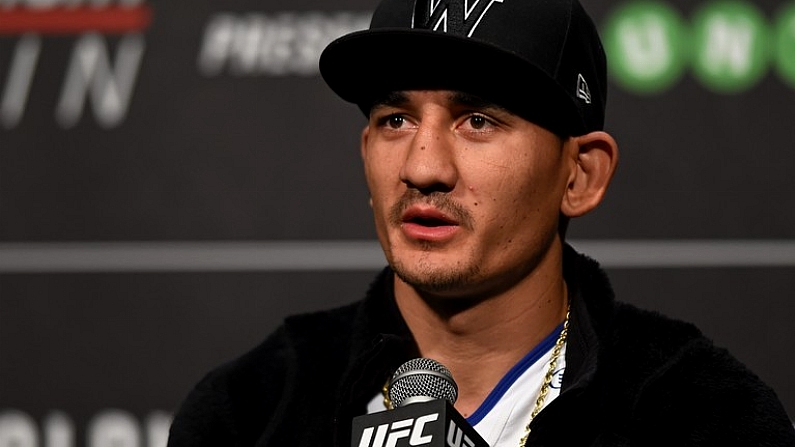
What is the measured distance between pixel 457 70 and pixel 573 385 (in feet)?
1.48

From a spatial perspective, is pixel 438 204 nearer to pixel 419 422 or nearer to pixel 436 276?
pixel 436 276

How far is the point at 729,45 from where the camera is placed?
309 cm

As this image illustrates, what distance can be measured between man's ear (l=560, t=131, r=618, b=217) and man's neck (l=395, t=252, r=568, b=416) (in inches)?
4.1

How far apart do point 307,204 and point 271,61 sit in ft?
1.21

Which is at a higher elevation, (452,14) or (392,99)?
(452,14)

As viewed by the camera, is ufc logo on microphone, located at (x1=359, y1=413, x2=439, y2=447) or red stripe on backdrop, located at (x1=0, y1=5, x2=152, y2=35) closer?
ufc logo on microphone, located at (x1=359, y1=413, x2=439, y2=447)

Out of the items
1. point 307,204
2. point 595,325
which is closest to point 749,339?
point 307,204

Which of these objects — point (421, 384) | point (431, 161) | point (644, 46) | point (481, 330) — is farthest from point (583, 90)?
point (644, 46)

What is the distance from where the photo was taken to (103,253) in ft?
10.4

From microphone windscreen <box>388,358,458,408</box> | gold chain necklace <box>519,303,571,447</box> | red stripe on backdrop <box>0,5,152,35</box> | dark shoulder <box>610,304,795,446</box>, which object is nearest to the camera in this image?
microphone windscreen <box>388,358,458,408</box>

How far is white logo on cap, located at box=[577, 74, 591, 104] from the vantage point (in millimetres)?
1762

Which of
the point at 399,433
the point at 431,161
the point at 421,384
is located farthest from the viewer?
the point at 431,161

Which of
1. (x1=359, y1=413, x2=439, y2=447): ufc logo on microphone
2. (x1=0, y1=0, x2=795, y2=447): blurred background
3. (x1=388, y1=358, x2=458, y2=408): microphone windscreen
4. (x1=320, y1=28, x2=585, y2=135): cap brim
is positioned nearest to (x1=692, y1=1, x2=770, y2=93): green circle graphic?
(x1=0, y1=0, x2=795, y2=447): blurred background

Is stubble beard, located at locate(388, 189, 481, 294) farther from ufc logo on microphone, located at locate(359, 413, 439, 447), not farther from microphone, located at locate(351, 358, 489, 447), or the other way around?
ufc logo on microphone, located at locate(359, 413, 439, 447)
